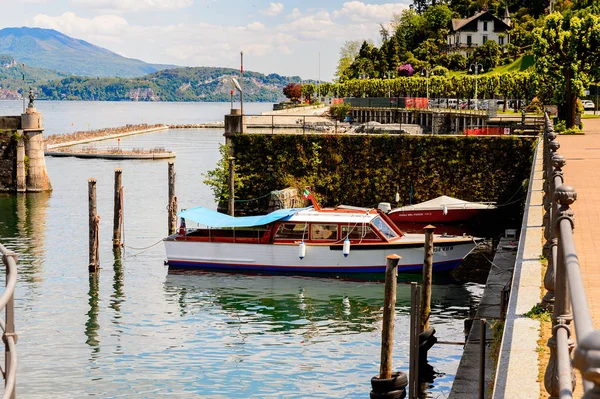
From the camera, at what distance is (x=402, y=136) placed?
152 ft

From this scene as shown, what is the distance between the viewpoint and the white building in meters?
132

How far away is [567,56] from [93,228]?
30.1m

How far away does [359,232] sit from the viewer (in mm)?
34812

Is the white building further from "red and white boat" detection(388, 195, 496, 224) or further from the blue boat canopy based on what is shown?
the blue boat canopy

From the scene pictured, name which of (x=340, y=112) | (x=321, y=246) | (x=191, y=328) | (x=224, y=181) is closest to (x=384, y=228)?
(x=321, y=246)

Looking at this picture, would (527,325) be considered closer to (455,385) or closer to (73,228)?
(455,385)

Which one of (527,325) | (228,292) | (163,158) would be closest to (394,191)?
(228,292)

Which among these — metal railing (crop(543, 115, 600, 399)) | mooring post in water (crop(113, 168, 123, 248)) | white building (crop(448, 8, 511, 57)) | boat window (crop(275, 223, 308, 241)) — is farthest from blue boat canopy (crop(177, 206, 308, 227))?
white building (crop(448, 8, 511, 57))

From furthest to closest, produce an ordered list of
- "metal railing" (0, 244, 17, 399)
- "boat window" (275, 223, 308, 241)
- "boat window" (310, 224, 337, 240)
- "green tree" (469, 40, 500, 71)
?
"green tree" (469, 40, 500, 71) → "boat window" (275, 223, 308, 241) → "boat window" (310, 224, 337, 240) → "metal railing" (0, 244, 17, 399)

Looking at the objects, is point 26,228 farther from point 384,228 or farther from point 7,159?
point 384,228

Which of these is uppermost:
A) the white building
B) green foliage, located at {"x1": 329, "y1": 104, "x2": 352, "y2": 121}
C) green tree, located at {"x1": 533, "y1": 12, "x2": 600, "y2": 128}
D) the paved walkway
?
the white building

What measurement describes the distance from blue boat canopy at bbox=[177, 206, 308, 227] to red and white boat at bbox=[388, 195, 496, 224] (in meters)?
7.75

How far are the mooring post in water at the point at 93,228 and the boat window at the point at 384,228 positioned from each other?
1051cm

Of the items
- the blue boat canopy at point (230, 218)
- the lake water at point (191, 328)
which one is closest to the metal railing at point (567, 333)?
the lake water at point (191, 328)
